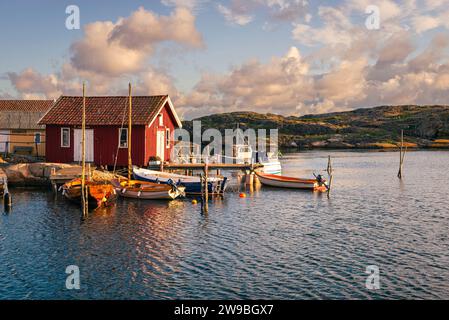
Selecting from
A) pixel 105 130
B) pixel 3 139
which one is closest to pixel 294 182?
pixel 105 130

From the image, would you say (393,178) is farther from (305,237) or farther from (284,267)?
(284,267)

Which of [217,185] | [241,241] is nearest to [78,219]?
[241,241]

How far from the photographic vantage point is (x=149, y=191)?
128ft

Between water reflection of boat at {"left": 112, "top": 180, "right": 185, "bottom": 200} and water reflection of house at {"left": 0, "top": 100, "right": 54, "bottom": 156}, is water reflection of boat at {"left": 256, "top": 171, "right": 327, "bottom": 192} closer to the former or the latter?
water reflection of boat at {"left": 112, "top": 180, "right": 185, "bottom": 200}

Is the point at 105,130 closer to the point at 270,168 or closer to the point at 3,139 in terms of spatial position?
the point at 3,139

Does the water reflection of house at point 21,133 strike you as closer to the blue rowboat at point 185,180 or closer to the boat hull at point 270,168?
the blue rowboat at point 185,180

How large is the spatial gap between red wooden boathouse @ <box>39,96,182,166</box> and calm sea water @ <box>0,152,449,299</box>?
845cm

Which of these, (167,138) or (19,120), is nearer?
(167,138)

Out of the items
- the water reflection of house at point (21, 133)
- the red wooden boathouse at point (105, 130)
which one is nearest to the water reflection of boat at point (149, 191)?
the red wooden boathouse at point (105, 130)

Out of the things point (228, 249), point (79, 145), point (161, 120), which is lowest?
point (228, 249)

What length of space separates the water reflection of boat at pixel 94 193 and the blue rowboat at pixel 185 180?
220 inches

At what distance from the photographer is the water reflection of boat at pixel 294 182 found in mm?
47250

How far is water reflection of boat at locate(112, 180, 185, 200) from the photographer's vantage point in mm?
39000

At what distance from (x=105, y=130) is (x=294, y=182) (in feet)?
65.1
